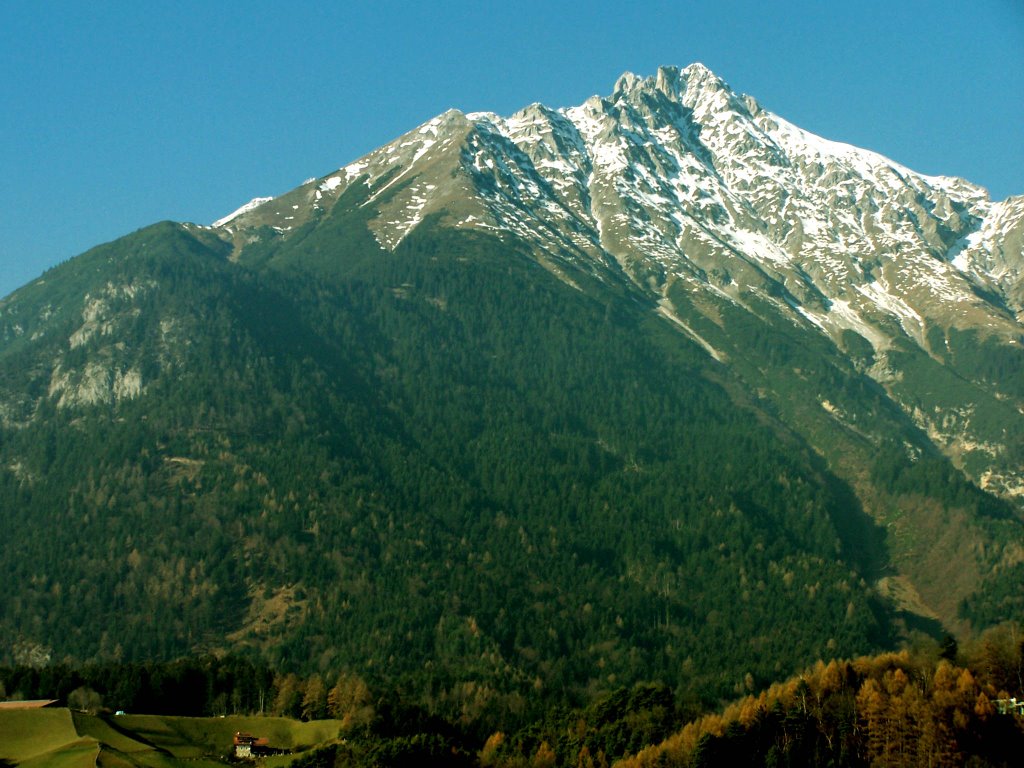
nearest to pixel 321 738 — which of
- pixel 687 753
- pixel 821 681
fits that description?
pixel 687 753

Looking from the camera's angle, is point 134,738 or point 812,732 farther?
point 134,738

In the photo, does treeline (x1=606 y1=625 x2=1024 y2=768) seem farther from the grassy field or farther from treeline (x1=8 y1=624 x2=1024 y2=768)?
the grassy field

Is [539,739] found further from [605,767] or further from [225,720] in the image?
[225,720]

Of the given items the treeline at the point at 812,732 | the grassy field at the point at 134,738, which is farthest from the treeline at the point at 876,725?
the grassy field at the point at 134,738

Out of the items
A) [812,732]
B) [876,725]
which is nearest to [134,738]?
[812,732]

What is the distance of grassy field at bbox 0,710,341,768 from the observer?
534 feet

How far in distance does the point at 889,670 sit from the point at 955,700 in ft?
80.3

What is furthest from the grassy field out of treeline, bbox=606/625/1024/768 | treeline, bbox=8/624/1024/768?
treeline, bbox=606/625/1024/768

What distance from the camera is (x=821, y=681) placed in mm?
189875

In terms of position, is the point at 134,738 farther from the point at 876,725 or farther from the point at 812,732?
the point at 876,725

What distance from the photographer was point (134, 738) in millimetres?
177250

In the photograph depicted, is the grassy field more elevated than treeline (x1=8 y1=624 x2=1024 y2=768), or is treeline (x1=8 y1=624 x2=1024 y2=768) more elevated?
treeline (x1=8 y1=624 x2=1024 y2=768)

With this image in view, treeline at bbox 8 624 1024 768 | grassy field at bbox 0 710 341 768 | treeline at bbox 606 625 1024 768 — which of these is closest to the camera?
grassy field at bbox 0 710 341 768

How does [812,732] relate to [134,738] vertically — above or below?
above
